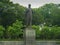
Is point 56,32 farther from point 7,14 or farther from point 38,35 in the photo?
point 7,14

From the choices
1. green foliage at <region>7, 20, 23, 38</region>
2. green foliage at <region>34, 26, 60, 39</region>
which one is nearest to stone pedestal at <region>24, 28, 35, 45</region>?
green foliage at <region>34, 26, 60, 39</region>

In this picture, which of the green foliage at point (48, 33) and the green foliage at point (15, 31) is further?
the green foliage at point (15, 31)

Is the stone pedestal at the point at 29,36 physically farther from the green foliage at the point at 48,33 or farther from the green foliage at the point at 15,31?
the green foliage at the point at 15,31

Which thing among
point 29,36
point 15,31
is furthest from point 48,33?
point 29,36

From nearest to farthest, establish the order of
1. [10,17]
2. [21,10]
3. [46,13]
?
[10,17] → [21,10] → [46,13]

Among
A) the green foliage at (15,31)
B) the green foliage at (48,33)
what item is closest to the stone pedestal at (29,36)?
the green foliage at (48,33)

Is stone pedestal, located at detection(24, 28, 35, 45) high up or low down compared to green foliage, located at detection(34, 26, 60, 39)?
up

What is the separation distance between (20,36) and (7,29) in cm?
208

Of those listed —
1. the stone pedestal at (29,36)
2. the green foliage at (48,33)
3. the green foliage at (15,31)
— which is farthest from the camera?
the green foliage at (15,31)

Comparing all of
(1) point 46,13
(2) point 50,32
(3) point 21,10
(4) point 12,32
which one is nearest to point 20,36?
(4) point 12,32

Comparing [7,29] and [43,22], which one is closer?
[7,29]

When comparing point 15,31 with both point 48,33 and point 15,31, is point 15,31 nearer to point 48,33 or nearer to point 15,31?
point 15,31

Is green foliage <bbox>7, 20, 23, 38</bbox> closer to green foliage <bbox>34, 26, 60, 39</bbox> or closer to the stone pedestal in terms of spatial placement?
green foliage <bbox>34, 26, 60, 39</bbox>

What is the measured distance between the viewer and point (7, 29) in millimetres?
41906
